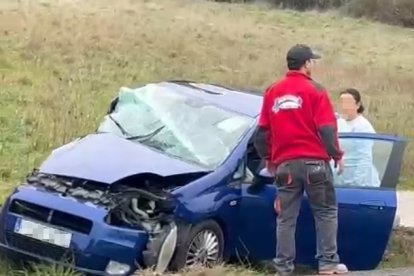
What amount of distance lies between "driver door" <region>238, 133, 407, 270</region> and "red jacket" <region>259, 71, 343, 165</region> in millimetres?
702

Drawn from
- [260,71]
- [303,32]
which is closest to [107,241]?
[260,71]

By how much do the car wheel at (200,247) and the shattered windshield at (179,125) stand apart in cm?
56

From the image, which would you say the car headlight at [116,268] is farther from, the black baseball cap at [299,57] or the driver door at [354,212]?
the black baseball cap at [299,57]

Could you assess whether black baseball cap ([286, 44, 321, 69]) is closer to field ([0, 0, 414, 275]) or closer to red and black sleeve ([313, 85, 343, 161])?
red and black sleeve ([313, 85, 343, 161])

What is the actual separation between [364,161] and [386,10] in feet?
141

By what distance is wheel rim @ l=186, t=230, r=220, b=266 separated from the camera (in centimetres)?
682

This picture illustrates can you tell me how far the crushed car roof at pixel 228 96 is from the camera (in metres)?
8.10

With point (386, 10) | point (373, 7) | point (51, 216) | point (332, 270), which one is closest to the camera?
point (51, 216)

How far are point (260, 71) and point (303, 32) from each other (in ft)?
45.1

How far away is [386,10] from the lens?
49.4m

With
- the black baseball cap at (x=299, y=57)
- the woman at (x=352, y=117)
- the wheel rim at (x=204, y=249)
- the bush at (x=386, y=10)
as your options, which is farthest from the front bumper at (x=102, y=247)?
Answer: the bush at (x=386, y=10)

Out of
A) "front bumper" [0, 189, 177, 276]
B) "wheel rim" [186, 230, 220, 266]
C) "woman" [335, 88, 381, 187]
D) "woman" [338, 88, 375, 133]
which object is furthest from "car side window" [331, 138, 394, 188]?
"front bumper" [0, 189, 177, 276]

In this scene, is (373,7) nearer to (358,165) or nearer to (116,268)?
(358,165)

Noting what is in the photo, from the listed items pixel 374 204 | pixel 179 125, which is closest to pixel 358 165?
pixel 374 204
